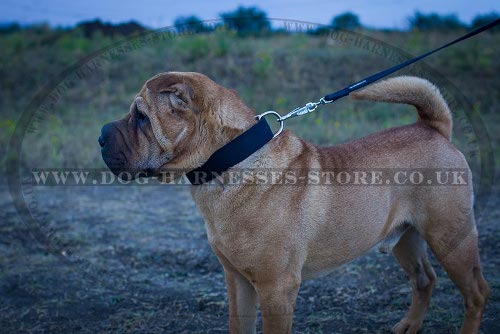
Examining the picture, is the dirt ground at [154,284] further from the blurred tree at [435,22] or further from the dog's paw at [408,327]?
the blurred tree at [435,22]

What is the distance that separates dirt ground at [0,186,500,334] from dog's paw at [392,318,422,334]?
0.11 m

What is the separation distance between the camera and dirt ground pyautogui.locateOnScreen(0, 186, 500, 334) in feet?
12.9

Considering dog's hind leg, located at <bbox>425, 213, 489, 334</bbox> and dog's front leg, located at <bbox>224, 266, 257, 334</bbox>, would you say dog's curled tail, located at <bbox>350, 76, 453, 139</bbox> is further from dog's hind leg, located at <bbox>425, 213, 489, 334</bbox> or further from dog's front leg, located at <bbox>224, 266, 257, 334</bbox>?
dog's front leg, located at <bbox>224, 266, 257, 334</bbox>

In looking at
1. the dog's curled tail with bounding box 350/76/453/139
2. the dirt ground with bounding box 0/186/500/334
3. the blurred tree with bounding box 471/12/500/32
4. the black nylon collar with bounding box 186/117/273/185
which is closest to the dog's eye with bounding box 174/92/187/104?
the black nylon collar with bounding box 186/117/273/185

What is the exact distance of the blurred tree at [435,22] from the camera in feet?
45.7

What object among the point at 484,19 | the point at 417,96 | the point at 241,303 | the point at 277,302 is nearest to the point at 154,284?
the point at 241,303

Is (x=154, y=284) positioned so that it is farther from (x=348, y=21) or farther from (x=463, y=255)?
(x=348, y=21)

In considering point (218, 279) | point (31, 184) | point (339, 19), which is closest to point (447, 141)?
point (218, 279)

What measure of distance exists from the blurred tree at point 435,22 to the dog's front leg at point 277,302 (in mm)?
12363

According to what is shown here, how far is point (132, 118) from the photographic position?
290 centimetres

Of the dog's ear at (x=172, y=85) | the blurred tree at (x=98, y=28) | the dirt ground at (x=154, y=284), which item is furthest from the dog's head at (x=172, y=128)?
the blurred tree at (x=98, y=28)

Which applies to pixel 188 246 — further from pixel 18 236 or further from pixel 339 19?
pixel 339 19

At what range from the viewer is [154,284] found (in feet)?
15.3

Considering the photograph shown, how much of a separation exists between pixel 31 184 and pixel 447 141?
608 cm
